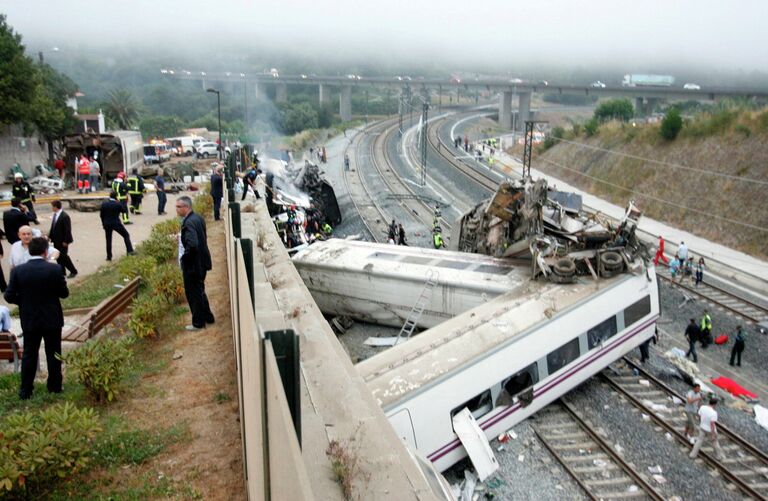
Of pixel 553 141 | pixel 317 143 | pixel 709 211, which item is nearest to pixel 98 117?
pixel 317 143

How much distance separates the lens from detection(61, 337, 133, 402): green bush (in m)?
7.21

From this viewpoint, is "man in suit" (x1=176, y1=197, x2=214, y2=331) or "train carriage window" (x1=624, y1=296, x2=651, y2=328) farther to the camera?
"train carriage window" (x1=624, y1=296, x2=651, y2=328)

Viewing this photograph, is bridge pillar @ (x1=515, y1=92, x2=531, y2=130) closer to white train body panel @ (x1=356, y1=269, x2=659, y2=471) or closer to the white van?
the white van

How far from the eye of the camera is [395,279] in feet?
56.9

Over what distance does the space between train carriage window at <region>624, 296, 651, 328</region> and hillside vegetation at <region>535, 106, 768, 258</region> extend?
18.6 m

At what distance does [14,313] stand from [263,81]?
95.9 metres

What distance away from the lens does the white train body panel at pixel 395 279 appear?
16406 mm

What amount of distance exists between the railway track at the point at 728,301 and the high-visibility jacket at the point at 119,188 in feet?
64.2

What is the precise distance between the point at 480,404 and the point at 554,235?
772cm

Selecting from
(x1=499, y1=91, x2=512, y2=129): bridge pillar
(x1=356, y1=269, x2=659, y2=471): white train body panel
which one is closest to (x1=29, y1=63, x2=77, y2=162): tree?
(x1=356, y1=269, x2=659, y2=471): white train body panel

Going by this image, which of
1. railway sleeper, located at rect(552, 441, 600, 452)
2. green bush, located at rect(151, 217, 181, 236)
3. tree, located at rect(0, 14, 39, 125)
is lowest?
railway sleeper, located at rect(552, 441, 600, 452)

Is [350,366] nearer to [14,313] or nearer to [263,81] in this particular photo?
[14,313]

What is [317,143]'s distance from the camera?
66.2m

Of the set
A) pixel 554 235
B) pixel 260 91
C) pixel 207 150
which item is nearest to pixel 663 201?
pixel 554 235
